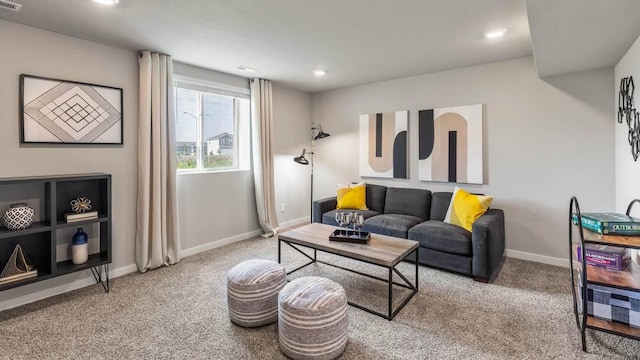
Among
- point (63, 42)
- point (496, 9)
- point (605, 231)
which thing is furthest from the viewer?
point (63, 42)

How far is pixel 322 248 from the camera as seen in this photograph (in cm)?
264

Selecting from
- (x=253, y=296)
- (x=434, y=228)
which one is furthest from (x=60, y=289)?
(x=434, y=228)

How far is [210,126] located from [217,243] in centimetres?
160

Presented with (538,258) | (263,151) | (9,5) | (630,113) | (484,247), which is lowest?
(538,258)

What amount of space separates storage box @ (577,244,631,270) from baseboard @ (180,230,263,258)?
3773 millimetres

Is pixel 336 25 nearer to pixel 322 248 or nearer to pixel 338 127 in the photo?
pixel 322 248

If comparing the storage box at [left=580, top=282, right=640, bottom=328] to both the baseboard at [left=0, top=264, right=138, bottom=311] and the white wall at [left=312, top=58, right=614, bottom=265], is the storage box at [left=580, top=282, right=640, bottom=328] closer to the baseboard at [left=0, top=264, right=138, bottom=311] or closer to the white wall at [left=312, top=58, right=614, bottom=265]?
the white wall at [left=312, top=58, right=614, bottom=265]

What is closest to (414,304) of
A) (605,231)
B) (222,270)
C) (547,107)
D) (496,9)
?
(605,231)

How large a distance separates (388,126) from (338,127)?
0.97m

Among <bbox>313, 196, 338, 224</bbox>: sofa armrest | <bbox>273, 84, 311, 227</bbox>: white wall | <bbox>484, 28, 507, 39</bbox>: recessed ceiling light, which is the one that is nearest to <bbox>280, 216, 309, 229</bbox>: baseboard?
<bbox>273, 84, 311, 227</bbox>: white wall

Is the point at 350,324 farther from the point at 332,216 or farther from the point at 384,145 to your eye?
the point at 384,145

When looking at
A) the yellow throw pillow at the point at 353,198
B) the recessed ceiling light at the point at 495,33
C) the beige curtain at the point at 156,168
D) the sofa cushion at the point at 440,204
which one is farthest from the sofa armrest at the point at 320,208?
the recessed ceiling light at the point at 495,33

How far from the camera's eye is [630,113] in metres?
2.51

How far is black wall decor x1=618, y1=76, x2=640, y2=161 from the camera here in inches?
92.3
